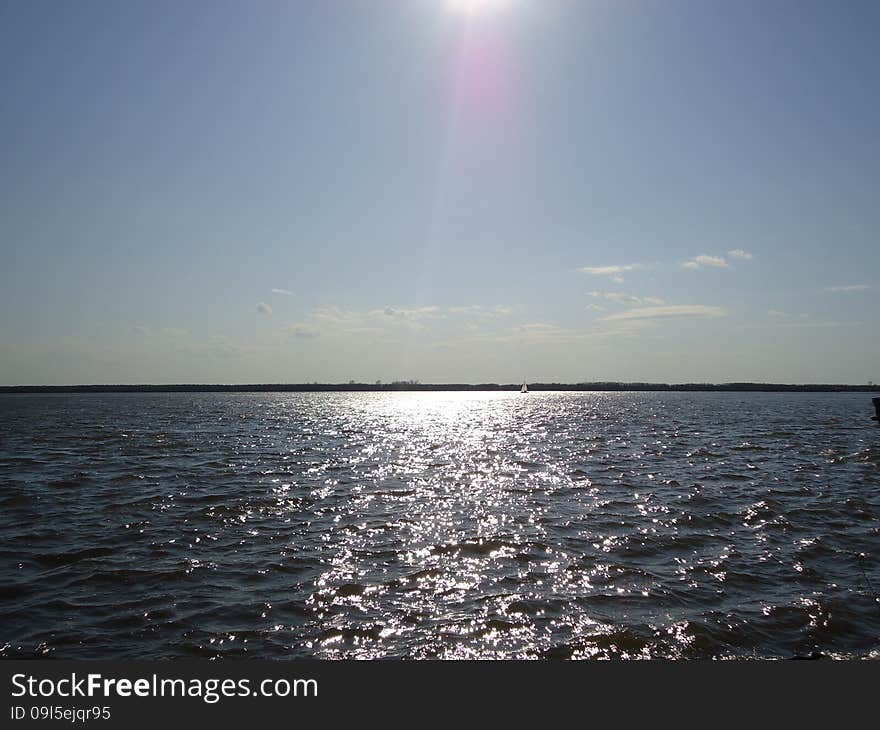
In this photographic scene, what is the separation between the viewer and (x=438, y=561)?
47.9ft

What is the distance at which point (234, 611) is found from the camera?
36.8ft

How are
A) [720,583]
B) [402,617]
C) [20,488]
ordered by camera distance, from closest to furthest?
[402,617] → [720,583] → [20,488]

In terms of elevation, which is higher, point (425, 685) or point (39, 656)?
point (425, 685)

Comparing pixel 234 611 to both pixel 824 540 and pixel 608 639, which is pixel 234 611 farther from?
pixel 824 540

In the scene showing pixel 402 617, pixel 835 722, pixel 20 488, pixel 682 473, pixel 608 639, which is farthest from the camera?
pixel 682 473

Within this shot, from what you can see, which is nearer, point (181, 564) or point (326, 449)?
point (181, 564)

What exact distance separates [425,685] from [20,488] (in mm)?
23949

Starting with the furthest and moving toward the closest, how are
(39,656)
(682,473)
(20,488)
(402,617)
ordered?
1. (682,473)
2. (20,488)
3. (402,617)
4. (39,656)

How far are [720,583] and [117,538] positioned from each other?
15495 millimetres

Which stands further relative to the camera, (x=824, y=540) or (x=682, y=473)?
(x=682, y=473)

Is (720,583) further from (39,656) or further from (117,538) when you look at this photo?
(117,538)

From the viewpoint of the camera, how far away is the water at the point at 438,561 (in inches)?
400

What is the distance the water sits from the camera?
33.3 ft

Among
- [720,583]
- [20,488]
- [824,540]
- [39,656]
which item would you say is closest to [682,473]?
[824,540]
